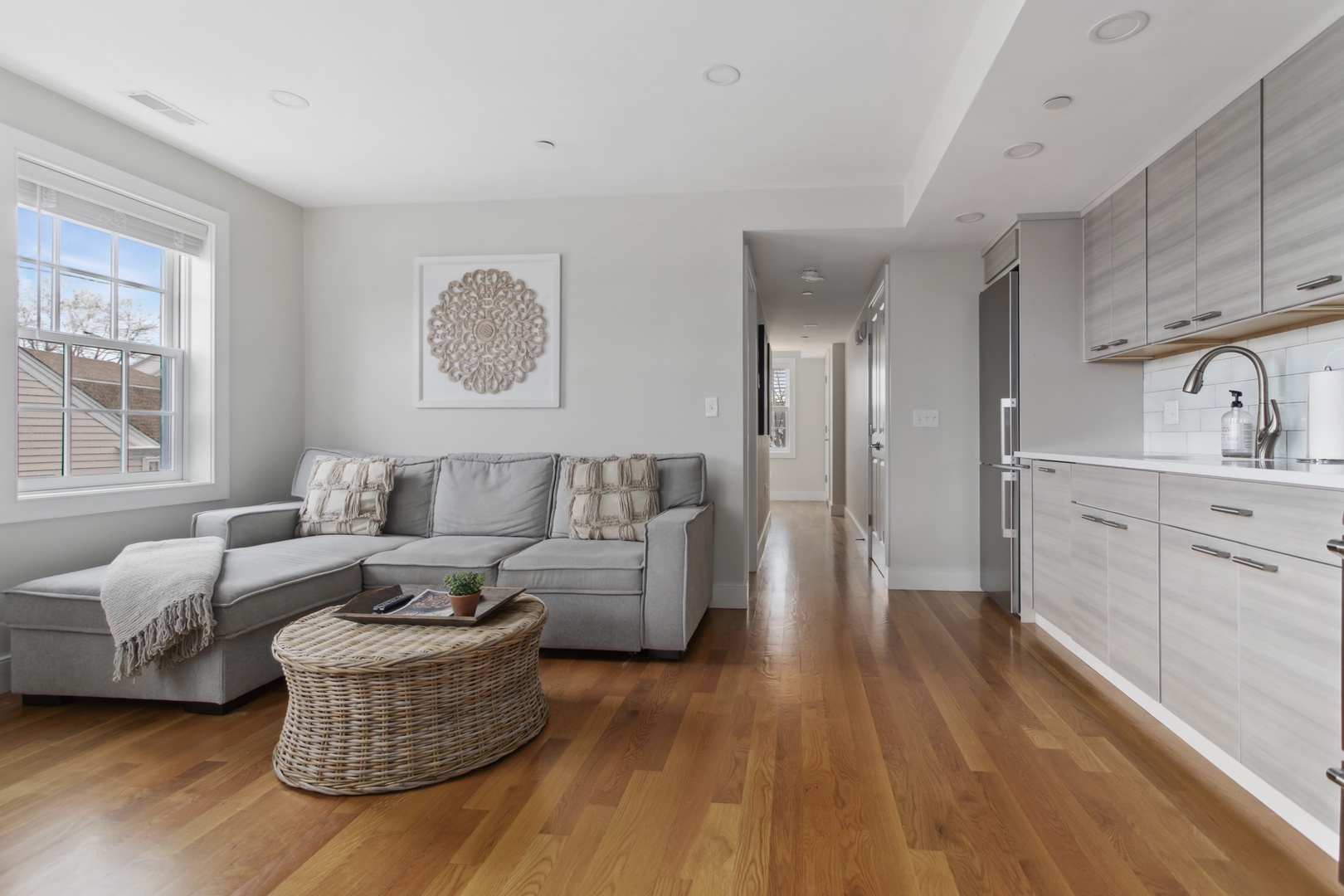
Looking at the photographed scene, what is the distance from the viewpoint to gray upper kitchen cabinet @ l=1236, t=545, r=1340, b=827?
1578 millimetres

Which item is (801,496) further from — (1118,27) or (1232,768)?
(1118,27)

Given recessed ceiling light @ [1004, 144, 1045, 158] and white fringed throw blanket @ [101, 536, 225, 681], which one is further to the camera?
recessed ceiling light @ [1004, 144, 1045, 158]

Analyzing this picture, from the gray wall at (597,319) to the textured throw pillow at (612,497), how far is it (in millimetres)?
438

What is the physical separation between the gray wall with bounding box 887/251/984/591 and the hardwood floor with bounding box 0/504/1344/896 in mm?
1664

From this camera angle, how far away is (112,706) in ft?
8.43

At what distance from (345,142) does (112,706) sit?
260 centimetres

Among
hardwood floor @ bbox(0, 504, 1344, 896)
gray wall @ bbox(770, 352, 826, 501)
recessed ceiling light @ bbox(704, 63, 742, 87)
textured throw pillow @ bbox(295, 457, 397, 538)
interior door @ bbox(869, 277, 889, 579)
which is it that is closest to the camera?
hardwood floor @ bbox(0, 504, 1344, 896)

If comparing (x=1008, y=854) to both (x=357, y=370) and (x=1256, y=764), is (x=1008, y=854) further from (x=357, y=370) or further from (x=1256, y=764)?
(x=357, y=370)

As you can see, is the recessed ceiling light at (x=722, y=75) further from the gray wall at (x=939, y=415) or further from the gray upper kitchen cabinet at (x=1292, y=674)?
the gray upper kitchen cabinet at (x=1292, y=674)

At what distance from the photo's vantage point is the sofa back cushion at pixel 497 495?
149 inches

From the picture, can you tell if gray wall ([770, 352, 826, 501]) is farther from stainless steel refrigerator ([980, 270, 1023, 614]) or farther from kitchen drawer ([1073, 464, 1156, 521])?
kitchen drawer ([1073, 464, 1156, 521])

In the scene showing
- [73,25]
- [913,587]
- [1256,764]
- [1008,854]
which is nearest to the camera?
[1008,854]

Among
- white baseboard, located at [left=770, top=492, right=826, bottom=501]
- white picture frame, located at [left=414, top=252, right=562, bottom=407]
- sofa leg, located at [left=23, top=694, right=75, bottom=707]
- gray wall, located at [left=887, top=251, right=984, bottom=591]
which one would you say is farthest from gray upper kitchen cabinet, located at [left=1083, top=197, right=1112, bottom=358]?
white baseboard, located at [left=770, top=492, right=826, bottom=501]

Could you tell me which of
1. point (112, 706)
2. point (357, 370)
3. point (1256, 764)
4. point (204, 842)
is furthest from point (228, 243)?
point (1256, 764)
